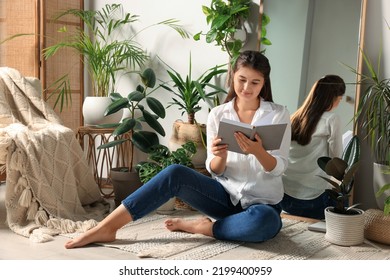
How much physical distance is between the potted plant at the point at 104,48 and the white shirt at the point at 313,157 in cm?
119

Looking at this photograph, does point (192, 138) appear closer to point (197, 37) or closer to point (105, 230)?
point (197, 37)

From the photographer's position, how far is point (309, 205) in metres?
3.05

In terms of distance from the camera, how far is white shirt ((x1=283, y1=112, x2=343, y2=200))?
2.96 m

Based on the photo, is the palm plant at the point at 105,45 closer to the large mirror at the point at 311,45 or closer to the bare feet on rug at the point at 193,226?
the large mirror at the point at 311,45

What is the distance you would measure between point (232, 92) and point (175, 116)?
1.17 m

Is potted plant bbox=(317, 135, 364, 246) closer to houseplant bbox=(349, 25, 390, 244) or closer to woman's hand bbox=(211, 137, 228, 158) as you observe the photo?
houseplant bbox=(349, 25, 390, 244)

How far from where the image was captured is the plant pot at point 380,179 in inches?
111

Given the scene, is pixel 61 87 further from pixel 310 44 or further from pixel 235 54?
pixel 310 44

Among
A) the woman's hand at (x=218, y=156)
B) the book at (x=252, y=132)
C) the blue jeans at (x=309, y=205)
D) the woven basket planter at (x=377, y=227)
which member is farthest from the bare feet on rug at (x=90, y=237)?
the woven basket planter at (x=377, y=227)

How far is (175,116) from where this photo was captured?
149 inches

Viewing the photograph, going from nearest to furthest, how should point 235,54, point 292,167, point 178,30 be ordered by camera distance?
point 292,167 → point 235,54 → point 178,30

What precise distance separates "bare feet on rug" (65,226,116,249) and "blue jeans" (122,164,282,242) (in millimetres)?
158
